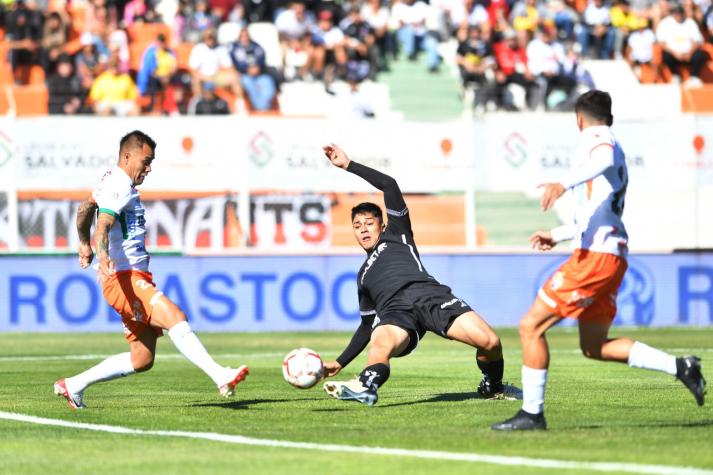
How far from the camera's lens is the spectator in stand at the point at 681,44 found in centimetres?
2814

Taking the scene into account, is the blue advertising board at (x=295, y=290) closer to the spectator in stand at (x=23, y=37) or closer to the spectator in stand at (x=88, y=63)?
the spectator in stand at (x=88, y=63)

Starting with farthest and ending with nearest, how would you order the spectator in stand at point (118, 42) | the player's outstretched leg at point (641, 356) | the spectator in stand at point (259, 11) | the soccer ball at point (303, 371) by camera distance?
1. the spectator in stand at point (259, 11)
2. the spectator in stand at point (118, 42)
3. the soccer ball at point (303, 371)
4. the player's outstretched leg at point (641, 356)

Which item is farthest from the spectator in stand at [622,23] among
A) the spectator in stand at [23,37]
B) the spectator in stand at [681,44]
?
the spectator in stand at [23,37]

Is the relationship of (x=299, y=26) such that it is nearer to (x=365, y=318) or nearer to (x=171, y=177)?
(x=171, y=177)

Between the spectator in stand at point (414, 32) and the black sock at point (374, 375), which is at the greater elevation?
the spectator in stand at point (414, 32)

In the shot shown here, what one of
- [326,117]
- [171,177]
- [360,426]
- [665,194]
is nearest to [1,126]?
[171,177]

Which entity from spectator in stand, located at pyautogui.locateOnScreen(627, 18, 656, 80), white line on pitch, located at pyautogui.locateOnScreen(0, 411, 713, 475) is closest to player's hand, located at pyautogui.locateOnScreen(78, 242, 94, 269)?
white line on pitch, located at pyautogui.locateOnScreen(0, 411, 713, 475)

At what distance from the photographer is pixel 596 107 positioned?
896cm

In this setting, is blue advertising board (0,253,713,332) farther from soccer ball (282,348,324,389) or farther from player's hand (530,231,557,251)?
player's hand (530,231,557,251)

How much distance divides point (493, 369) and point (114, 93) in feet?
48.7

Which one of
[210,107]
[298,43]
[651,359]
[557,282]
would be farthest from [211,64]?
[651,359]

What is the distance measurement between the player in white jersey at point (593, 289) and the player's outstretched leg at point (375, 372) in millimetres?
1552

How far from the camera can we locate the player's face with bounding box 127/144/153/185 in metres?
10.6

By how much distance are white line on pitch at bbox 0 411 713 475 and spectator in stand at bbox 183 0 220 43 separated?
18.3m
